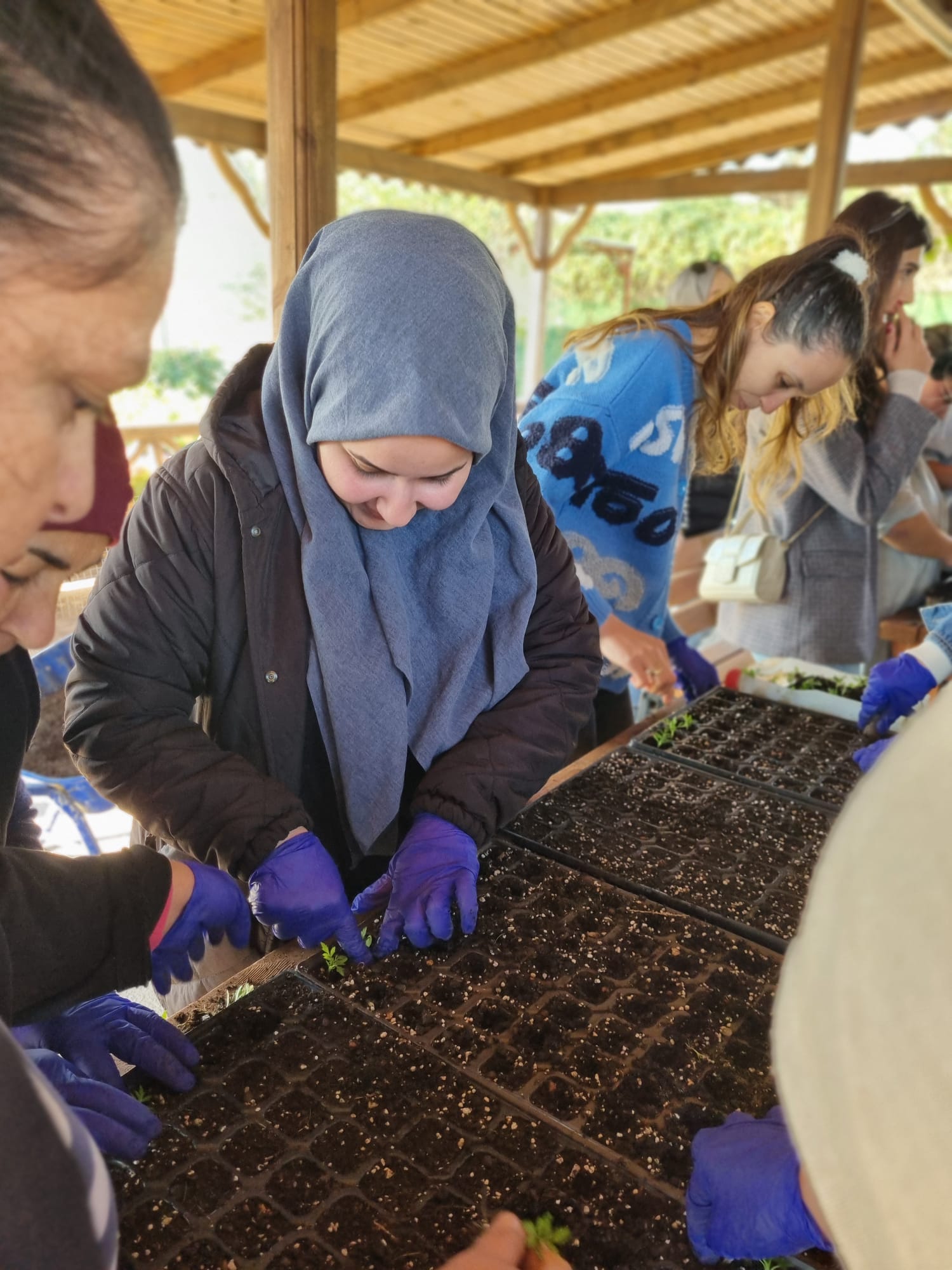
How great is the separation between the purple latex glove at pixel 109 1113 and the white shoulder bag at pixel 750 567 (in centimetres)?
217

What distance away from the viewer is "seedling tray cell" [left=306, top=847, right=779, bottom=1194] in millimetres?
899

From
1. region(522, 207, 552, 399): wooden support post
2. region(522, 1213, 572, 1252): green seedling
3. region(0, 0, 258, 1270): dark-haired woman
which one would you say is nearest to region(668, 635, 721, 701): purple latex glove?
region(522, 1213, 572, 1252): green seedling

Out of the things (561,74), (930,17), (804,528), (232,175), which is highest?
(561,74)

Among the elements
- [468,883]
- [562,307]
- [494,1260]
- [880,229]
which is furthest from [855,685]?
[562,307]

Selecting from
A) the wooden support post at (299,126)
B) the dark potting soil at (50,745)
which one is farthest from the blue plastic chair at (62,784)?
the wooden support post at (299,126)

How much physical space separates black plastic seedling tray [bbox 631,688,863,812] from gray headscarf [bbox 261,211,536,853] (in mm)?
469

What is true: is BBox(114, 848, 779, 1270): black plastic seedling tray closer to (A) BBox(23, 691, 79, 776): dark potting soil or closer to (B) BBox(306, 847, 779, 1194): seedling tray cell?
(B) BBox(306, 847, 779, 1194): seedling tray cell

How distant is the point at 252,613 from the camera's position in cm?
120

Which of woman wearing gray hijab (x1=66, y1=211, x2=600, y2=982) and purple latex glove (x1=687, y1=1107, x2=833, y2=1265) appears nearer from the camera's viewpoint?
purple latex glove (x1=687, y1=1107, x2=833, y2=1265)

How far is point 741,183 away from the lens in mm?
6867

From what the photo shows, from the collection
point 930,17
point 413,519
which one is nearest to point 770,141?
point 930,17

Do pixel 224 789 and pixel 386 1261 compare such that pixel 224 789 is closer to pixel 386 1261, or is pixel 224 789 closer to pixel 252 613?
pixel 252 613

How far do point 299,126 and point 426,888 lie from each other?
4.95 feet

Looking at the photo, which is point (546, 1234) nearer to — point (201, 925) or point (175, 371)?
point (201, 925)
